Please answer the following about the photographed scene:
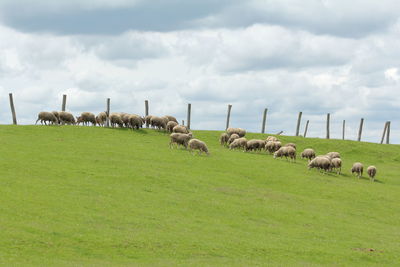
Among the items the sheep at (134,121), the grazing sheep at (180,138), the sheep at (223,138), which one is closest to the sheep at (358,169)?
the sheep at (223,138)

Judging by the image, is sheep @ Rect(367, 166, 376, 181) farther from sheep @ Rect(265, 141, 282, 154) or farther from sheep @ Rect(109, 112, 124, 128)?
sheep @ Rect(109, 112, 124, 128)

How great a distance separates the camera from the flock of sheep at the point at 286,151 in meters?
46.7

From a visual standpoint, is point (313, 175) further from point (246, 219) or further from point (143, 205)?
point (143, 205)

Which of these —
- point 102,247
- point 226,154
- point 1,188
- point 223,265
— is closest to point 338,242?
point 223,265

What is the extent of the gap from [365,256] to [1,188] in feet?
56.6

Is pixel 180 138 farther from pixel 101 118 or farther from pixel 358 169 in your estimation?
pixel 358 169

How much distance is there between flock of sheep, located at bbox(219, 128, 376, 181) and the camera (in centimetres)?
4666

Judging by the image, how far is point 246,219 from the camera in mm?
29328

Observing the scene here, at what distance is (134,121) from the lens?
5716cm

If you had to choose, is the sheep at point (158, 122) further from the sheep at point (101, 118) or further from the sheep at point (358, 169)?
the sheep at point (358, 169)

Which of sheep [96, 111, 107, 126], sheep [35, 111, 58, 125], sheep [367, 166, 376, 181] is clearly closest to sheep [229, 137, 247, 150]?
sheep [367, 166, 376, 181]

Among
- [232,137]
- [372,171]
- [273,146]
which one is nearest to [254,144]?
[273,146]

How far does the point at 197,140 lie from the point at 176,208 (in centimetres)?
1776

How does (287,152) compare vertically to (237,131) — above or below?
below
